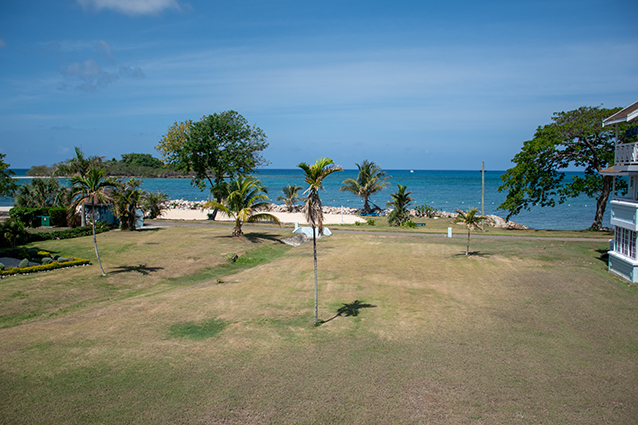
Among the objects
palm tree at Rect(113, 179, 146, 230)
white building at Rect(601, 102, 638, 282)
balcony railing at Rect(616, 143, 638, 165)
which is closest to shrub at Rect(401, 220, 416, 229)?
white building at Rect(601, 102, 638, 282)

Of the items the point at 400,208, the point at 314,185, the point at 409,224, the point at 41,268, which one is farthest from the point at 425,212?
the point at 41,268

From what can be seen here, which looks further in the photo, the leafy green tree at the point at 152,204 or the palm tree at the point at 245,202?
the leafy green tree at the point at 152,204

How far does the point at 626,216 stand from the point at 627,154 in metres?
3.01

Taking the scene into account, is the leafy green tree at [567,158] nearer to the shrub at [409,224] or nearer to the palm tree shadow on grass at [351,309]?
the shrub at [409,224]

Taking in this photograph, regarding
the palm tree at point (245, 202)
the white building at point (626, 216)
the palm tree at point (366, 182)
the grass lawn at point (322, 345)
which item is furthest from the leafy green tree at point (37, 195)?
the white building at point (626, 216)

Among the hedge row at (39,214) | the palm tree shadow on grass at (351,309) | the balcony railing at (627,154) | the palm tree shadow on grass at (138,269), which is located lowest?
the palm tree shadow on grass at (351,309)

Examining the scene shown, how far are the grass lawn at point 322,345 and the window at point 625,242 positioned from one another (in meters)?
1.35

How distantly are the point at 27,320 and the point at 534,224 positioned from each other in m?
53.9

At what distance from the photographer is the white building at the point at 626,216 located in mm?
17172

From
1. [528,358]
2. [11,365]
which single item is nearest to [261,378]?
[11,365]

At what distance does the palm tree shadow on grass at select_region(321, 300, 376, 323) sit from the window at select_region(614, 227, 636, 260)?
517 inches

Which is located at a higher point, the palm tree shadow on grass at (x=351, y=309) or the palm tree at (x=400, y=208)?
the palm tree at (x=400, y=208)

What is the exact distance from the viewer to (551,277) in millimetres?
17938

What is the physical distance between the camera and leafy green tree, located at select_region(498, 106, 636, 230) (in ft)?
104
